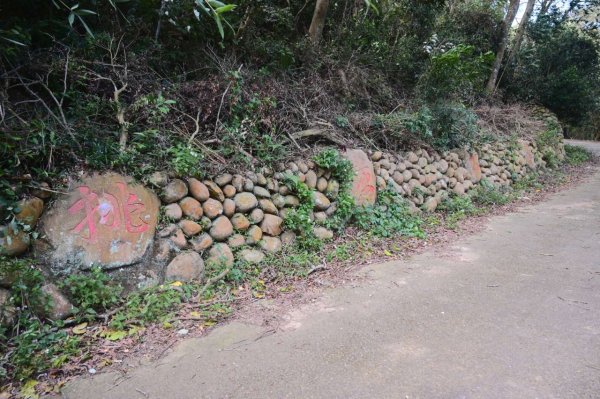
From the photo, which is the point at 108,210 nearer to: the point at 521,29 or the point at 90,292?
the point at 90,292

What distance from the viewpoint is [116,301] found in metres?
3.28

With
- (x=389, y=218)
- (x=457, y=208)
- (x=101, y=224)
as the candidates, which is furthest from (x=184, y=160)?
(x=457, y=208)

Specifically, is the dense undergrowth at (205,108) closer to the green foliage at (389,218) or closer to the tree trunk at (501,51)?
the green foliage at (389,218)

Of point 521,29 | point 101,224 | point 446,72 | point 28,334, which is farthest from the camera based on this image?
point 521,29

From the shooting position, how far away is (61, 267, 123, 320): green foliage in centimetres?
311

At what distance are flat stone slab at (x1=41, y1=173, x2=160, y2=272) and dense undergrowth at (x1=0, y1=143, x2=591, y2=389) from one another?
0.56ft

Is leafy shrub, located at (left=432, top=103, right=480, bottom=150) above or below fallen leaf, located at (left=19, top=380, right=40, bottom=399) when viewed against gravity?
above

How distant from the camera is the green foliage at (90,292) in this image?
311 centimetres

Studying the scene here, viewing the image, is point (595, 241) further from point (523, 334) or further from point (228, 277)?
point (228, 277)

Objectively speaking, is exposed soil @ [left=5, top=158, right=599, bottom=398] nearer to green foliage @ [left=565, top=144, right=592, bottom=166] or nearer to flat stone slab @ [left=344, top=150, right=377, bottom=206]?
flat stone slab @ [left=344, top=150, right=377, bottom=206]

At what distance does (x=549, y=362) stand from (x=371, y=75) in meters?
6.32

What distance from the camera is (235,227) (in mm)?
4320

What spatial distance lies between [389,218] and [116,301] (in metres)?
3.96

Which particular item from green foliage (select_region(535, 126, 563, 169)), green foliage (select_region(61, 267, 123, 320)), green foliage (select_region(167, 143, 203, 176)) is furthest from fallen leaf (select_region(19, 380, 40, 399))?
green foliage (select_region(535, 126, 563, 169))
